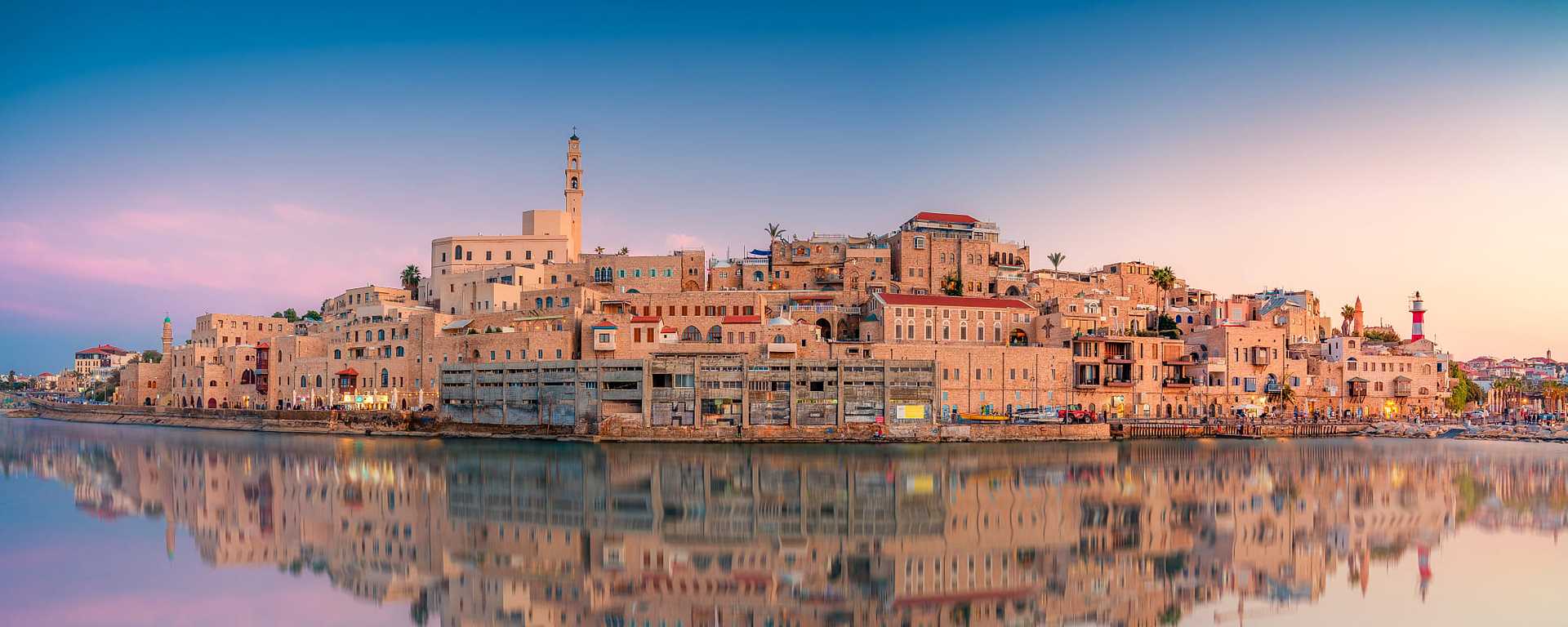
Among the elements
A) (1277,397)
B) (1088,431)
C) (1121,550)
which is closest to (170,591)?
(1121,550)

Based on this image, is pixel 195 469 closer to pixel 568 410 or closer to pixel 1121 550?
pixel 568 410

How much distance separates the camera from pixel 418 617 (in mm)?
19094

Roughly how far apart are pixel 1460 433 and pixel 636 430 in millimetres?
52693

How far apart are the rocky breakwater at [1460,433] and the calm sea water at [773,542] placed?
2121 centimetres

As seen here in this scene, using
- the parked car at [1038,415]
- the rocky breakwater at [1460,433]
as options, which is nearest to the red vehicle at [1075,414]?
the parked car at [1038,415]

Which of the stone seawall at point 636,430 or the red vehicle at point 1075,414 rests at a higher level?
the red vehicle at point 1075,414

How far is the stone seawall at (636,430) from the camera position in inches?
2048

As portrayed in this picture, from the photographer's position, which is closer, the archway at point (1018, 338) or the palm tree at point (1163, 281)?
the archway at point (1018, 338)

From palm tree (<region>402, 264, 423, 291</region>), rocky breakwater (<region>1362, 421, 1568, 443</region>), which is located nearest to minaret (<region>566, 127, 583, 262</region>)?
palm tree (<region>402, 264, 423, 291</region>)

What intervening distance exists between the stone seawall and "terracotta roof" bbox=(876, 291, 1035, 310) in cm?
1040

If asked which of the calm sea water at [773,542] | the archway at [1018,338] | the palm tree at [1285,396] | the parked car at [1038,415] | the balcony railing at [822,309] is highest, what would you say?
the balcony railing at [822,309]

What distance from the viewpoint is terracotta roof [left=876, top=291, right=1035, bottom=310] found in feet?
203

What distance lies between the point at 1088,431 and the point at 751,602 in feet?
131

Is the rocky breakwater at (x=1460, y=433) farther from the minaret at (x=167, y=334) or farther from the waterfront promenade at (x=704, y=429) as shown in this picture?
the minaret at (x=167, y=334)
